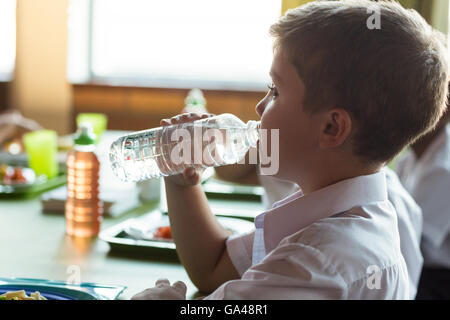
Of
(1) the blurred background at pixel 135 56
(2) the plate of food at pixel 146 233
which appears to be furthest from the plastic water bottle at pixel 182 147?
(1) the blurred background at pixel 135 56

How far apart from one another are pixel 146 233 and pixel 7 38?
3142 millimetres

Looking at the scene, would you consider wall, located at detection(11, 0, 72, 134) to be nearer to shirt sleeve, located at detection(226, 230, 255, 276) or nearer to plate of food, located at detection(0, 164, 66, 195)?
plate of food, located at detection(0, 164, 66, 195)

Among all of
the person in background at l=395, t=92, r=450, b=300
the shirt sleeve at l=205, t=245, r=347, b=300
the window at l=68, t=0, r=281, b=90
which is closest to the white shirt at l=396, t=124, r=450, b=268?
the person in background at l=395, t=92, r=450, b=300

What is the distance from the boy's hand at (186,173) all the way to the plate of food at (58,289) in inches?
8.5

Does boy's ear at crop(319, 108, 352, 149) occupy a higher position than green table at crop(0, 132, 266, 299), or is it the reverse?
boy's ear at crop(319, 108, 352, 149)

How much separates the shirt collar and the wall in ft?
10.7

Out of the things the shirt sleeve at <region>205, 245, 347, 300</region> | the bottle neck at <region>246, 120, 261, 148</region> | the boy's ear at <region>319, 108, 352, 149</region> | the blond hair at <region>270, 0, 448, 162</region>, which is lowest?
the shirt sleeve at <region>205, 245, 347, 300</region>

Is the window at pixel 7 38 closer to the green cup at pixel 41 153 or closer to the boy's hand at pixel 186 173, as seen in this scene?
the green cup at pixel 41 153

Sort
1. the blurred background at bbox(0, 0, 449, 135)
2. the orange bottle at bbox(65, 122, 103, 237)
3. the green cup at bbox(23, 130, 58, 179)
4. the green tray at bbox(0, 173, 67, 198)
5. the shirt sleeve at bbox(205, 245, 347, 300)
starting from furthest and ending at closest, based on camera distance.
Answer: the blurred background at bbox(0, 0, 449, 135) → the green cup at bbox(23, 130, 58, 179) → the green tray at bbox(0, 173, 67, 198) → the orange bottle at bbox(65, 122, 103, 237) → the shirt sleeve at bbox(205, 245, 347, 300)

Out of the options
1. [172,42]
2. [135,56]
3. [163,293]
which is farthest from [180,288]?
[135,56]

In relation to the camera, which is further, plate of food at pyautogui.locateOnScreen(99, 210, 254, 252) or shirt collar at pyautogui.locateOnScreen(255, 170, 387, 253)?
plate of food at pyautogui.locateOnScreen(99, 210, 254, 252)

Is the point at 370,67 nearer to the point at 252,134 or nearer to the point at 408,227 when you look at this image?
the point at 252,134

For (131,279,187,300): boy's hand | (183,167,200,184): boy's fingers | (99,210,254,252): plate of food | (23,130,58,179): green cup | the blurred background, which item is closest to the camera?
(131,279,187,300): boy's hand

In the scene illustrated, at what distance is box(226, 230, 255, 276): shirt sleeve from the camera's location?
1070 mm
